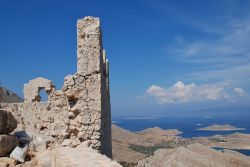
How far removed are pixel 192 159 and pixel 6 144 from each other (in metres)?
13.1

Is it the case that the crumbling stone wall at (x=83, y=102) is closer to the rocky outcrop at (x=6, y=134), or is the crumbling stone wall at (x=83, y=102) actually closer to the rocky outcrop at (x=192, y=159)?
the rocky outcrop at (x=6, y=134)

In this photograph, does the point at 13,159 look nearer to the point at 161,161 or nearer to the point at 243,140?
the point at 161,161

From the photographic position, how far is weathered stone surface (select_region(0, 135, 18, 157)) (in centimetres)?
784

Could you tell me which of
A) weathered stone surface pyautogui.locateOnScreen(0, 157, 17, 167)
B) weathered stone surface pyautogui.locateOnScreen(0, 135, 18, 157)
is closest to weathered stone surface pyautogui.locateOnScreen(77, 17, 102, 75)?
weathered stone surface pyautogui.locateOnScreen(0, 135, 18, 157)

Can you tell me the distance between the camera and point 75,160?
7.10 metres

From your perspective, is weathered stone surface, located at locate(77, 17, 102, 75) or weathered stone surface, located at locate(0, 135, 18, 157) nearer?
weathered stone surface, located at locate(0, 135, 18, 157)

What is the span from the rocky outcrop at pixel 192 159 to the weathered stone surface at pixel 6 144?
11.6 metres

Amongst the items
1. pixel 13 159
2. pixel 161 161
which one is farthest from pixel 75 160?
pixel 161 161

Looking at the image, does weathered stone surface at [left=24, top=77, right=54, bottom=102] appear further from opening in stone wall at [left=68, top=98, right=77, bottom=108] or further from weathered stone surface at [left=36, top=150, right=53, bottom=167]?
weathered stone surface at [left=36, top=150, right=53, bottom=167]

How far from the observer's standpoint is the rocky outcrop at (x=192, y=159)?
1883cm

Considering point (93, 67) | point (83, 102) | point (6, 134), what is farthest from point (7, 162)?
point (93, 67)

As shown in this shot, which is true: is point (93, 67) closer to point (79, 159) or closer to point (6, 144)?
point (6, 144)

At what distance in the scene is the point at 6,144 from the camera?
315 inches

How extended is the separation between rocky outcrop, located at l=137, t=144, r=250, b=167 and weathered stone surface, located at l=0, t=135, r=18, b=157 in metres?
11.6
